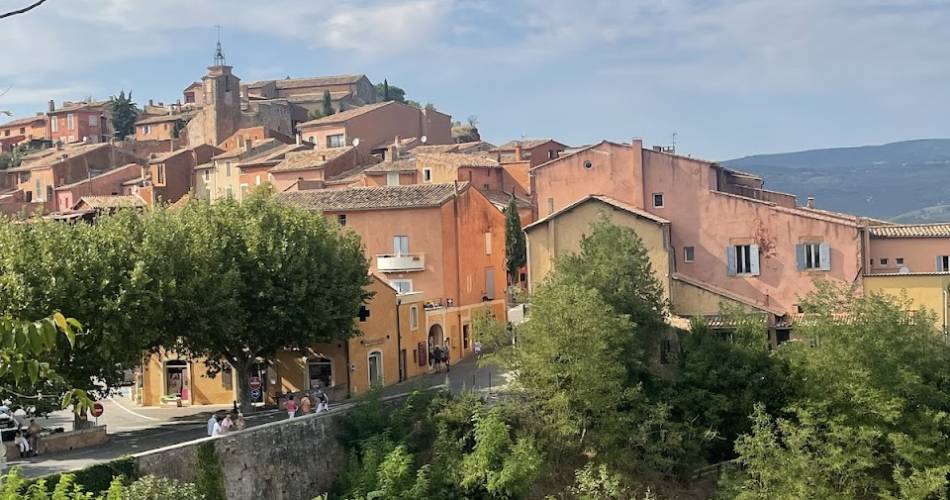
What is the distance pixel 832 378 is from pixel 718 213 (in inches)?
334

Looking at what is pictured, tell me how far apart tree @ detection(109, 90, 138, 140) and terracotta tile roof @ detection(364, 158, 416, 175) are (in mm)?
55598

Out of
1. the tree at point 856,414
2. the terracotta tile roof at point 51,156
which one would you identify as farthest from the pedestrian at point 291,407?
the terracotta tile roof at point 51,156

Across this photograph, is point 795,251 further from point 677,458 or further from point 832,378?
point 677,458

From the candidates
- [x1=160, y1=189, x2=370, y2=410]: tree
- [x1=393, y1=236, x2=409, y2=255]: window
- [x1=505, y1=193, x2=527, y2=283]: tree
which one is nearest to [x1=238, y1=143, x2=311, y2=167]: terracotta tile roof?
[x1=505, y1=193, x2=527, y2=283]: tree

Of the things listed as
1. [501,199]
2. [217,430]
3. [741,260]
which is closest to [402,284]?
[741,260]

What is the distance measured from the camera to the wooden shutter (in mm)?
39000

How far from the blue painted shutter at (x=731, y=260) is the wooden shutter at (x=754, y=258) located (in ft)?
1.94

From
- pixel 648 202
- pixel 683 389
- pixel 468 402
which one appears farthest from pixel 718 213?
pixel 468 402

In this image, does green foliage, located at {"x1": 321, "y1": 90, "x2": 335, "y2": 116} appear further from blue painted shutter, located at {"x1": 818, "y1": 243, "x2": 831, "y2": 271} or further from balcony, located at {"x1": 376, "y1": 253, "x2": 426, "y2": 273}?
blue painted shutter, located at {"x1": 818, "y1": 243, "x2": 831, "y2": 271}

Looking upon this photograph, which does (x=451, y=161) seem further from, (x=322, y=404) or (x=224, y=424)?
(x=224, y=424)

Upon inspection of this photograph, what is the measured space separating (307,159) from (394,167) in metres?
6.48

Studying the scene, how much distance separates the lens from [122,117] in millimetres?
110000

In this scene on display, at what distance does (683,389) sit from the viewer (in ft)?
113

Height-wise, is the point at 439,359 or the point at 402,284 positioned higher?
the point at 402,284
